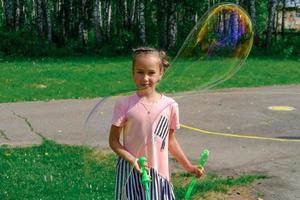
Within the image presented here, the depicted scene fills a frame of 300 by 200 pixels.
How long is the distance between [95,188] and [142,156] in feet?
9.48

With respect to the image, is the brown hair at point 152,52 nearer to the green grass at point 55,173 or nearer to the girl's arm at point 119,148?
the girl's arm at point 119,148

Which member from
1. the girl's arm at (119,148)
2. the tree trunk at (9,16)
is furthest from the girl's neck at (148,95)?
the tree trunk at (9,16)

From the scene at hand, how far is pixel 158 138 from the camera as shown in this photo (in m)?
3.49

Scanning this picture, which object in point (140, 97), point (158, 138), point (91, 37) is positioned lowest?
point (91, 37)

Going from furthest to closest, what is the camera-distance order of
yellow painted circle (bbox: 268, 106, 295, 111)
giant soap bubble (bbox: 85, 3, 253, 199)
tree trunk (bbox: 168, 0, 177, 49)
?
tree trunk (bbox: 168, 0, 177, 49) → yellow painted circle (bbox: 268, 106, 295, 111) → giant soap bubble (bbox: 85, 3, 253, 199)

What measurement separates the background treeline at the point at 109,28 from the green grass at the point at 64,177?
1921 cm

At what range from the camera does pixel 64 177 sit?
6.70m

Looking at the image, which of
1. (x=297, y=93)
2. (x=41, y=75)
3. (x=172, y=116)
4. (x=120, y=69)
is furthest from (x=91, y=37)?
(x=172, y=116)

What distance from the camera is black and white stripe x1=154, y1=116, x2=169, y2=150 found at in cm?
348

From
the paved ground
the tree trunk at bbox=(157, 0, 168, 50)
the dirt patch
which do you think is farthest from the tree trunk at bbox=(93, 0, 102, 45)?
the dirt patch

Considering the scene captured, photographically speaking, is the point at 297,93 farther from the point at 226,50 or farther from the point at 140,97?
the point at 140,97

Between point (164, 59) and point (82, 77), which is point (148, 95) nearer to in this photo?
point (164, 59)

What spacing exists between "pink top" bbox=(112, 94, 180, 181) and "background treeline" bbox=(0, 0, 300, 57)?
23606 millimetres

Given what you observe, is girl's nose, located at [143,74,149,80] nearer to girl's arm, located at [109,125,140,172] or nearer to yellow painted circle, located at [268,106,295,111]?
girl's arm, located at [109,125,140,172]
